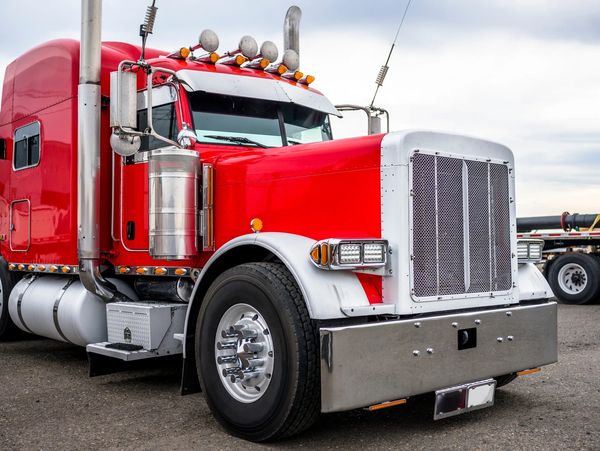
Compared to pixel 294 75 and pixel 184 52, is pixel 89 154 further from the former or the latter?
pixel 294 75

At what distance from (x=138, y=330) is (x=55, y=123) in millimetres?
2487

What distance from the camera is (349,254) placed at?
4.13m

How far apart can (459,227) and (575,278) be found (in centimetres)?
1053

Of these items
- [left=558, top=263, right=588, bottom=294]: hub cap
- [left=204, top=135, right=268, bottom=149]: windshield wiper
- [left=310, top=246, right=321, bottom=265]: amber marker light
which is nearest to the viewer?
[left=310, top=246, right=321, bottom=265]: amber marker light

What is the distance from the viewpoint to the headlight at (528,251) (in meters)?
5.39

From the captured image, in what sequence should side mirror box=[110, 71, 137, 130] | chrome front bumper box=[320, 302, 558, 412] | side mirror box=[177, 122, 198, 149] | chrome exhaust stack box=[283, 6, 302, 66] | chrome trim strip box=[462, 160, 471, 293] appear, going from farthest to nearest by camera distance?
chrome exhaust stack box=[283, 6, 302, 66], side mirror box=[177, 122, 198, 149], side mirror box=[110, 71, 137, 130], chrome trim strip box=[462, 160, 471, 293], chrome front bumper box=[320, 302, 558, 412]

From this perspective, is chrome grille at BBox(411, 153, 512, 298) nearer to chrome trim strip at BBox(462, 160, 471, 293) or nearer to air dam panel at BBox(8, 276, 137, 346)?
chrome trim strip at BBox(462, 160, 471, 293)

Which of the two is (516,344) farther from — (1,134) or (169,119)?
(1,134)

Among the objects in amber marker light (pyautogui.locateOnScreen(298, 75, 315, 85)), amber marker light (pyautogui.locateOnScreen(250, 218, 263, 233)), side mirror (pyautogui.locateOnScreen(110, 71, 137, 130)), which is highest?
amber marker light (pyautogui.locateOnScreen(298, 75, 315, 85))

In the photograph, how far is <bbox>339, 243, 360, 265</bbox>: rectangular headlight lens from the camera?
4.10 m

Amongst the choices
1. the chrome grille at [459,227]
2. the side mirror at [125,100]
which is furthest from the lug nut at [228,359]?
the side mirror at [125,100]

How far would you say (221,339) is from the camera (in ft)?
15.1

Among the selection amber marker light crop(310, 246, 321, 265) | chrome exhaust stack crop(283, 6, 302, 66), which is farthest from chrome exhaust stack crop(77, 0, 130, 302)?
amber marker light crop(310, 246, 321, 265)

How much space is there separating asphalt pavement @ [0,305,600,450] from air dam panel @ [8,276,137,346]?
0.42m
